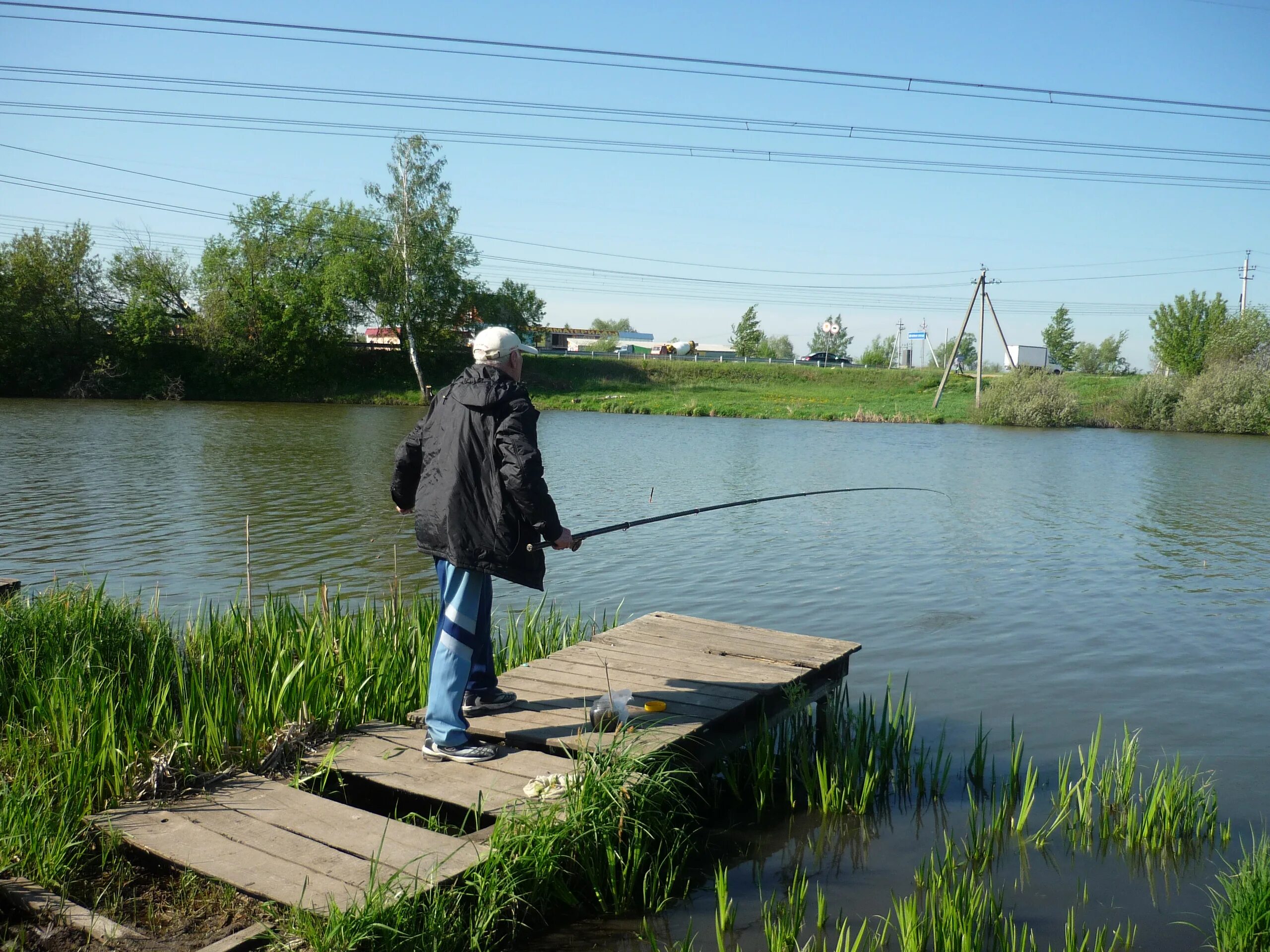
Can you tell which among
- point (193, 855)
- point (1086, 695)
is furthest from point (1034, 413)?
point (193, 855)

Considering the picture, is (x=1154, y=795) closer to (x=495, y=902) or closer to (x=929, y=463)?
(x=495, y=902)

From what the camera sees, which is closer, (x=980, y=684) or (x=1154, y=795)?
(x=1154, y=795)

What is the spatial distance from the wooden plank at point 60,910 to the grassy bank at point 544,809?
0.07 meters

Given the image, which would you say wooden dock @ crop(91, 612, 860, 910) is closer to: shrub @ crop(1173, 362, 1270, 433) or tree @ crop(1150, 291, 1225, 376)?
shrub @ crop(1173, 362, 1270, 433)

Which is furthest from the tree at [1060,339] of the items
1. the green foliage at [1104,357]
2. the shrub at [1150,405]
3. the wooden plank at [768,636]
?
the wooden plank at [768,636]

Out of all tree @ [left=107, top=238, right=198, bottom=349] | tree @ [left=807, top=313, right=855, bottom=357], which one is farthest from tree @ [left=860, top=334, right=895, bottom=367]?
tree @ [left=107, top=238, right=198, bottom=349]

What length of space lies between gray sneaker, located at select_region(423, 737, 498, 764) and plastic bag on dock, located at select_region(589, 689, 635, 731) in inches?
21.4

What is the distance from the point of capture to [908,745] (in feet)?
19.0

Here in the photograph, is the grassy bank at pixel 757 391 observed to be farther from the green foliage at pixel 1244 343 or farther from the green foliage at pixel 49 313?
the green foliage at pixel 49 313

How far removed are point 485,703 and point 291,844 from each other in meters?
1.63

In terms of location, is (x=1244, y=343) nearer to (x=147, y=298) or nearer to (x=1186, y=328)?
(x=1186, y=328)

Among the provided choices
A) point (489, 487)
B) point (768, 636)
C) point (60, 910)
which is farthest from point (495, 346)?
point (768, 636)

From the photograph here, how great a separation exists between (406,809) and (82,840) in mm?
1421

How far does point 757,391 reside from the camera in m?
57.6
